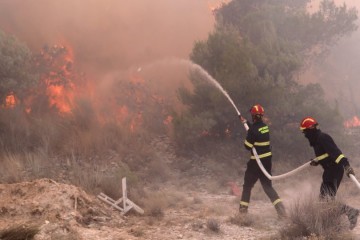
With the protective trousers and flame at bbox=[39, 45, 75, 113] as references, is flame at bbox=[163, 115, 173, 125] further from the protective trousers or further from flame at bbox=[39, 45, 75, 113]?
the protective trousers

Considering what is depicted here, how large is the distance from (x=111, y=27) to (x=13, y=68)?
7.78 meters

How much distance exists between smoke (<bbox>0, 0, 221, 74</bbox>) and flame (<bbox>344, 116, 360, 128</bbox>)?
25.5ft

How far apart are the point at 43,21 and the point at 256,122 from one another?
13.3 metres

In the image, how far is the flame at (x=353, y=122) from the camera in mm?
17178

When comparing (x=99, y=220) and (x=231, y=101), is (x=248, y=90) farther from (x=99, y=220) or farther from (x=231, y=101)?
(x=99, y=220)

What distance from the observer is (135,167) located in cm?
1112

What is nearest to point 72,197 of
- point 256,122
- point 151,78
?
point 256,122

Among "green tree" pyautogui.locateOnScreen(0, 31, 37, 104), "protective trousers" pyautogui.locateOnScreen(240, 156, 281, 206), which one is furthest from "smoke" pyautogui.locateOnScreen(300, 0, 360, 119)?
"protective trousers" pyautogui.locateOnScreen(240, 156, 281, 206)

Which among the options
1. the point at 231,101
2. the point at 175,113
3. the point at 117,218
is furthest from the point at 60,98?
the point at 117,218

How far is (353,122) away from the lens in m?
18.0

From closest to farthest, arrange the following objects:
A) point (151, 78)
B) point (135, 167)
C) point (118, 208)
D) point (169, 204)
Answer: point (118, 208) → point (169, 204) → point (135, 167) → point (151, 78)

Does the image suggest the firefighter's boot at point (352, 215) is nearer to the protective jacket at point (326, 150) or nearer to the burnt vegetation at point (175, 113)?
the protective jacket at point (326, 150)

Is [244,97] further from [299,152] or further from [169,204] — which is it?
[169,204]

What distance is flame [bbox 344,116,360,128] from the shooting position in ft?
56.4
